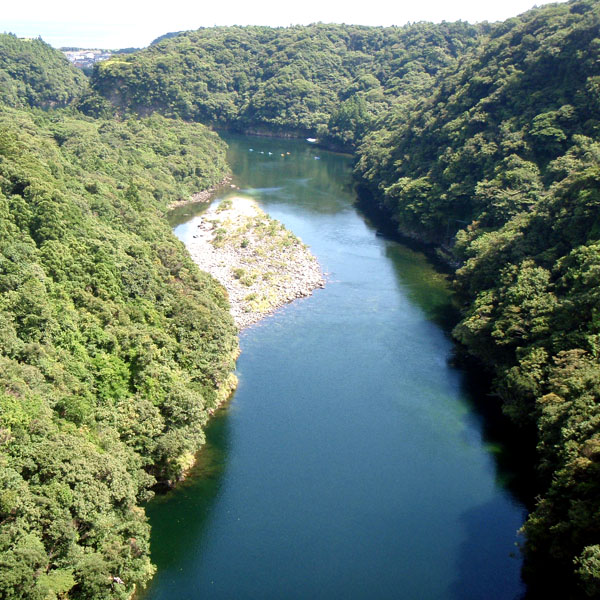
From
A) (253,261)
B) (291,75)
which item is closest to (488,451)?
(253,261)

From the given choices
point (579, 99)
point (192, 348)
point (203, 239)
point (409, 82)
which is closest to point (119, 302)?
point (192, 348)

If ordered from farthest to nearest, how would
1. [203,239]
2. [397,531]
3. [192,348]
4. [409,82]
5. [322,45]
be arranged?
[322,45]
[409,82]
[203,239]
[192,348]
[397,531]

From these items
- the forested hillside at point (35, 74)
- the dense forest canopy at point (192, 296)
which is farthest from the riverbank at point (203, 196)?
the forested hillside at point (35, 74)

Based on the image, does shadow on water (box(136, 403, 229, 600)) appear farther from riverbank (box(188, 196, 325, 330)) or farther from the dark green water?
riverbank (box(188, 196, 325, 330))

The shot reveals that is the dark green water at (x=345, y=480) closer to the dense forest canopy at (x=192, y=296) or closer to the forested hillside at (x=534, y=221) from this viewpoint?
the dense forest canopy at (x=192, y=296)

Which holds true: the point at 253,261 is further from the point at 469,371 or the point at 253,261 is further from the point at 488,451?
the point at 488,451

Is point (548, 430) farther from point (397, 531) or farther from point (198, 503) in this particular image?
point (198, 503)

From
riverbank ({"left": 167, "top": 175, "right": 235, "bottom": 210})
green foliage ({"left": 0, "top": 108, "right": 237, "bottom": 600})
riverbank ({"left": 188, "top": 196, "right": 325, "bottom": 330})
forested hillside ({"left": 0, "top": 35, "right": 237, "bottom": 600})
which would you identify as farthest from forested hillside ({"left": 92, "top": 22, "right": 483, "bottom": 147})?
forested hillside ({"left": 0, "top": 35, "right": 237, "bottom": 600})
